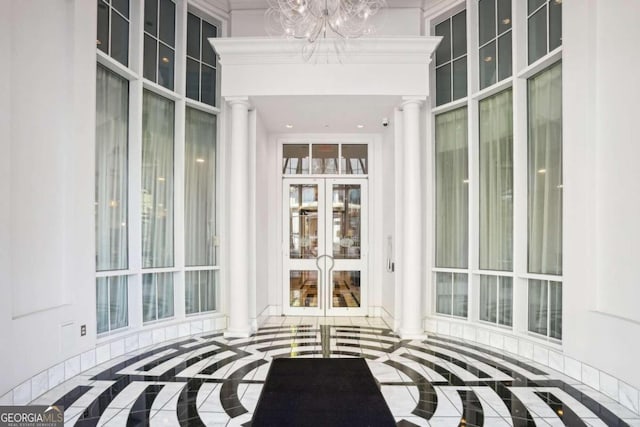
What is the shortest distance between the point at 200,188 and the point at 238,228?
0.81 metres

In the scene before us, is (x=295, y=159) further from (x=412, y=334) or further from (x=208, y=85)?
(x=412, y=334)

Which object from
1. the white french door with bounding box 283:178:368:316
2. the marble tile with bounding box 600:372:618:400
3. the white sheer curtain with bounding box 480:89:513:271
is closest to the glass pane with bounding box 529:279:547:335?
the white sheer curtain with bounding box 480:89:513:271

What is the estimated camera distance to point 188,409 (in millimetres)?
3154

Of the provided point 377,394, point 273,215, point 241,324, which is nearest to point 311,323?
point 241,324

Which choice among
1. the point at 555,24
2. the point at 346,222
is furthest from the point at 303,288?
the point at 555,24

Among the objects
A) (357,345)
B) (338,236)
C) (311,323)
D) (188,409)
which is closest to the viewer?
(188,409)

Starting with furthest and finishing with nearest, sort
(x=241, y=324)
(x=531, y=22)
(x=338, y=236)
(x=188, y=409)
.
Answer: (x=338, y=236), (x=241, y=324), (x=531, y=22), (x=188, y=409)

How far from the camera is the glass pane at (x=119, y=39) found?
4.51 metres

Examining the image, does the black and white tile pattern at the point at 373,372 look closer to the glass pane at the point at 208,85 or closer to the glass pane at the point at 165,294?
the glass pane at the point at 165,294

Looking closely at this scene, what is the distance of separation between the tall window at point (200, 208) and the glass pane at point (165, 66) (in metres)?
0.46

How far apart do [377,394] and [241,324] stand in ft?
8.47

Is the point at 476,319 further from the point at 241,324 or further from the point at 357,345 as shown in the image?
the point at 241,324

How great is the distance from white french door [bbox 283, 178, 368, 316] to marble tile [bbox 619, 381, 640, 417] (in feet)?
13.3

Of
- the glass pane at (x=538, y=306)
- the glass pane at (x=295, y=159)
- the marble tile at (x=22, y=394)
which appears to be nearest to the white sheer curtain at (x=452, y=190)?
the glass pane at (x=538, y=306)
